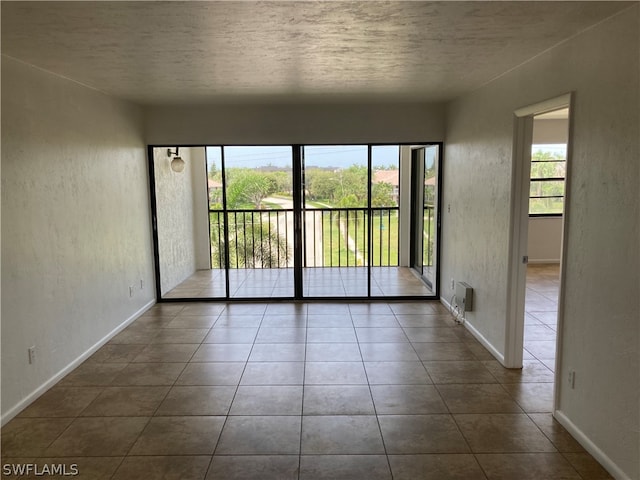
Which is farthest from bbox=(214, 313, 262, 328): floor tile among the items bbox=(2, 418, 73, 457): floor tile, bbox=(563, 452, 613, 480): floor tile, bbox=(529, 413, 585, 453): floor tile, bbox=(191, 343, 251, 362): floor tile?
bbox=(563, 452, 613, 480): floor tile

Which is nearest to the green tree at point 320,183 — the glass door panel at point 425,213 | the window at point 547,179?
the glass door panel at point 425,213

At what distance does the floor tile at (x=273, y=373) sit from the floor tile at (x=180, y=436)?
557 mm

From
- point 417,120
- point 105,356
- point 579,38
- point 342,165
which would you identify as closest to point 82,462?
point 105,356

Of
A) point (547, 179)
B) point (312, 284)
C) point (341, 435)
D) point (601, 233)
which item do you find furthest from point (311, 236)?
point (547, 179)

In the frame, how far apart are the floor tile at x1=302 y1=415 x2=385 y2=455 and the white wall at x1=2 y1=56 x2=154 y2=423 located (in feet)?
6.27

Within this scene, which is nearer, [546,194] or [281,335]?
[281,335]

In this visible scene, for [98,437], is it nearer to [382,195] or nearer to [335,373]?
[335,373]

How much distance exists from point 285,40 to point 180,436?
2397mm

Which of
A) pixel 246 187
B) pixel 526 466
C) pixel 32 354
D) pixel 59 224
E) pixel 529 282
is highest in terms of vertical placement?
pixel 246 187

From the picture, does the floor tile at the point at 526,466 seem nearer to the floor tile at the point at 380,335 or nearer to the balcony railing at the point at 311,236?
the floor tile at the point at 380,335

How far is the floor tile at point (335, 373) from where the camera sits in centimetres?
329

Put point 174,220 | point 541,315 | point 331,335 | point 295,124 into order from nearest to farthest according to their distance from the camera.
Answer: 1. point 331,335
2. point 541,315
3. point 295,124
4. point 174,220

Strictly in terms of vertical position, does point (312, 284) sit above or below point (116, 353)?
above

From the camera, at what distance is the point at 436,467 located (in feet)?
7.61
